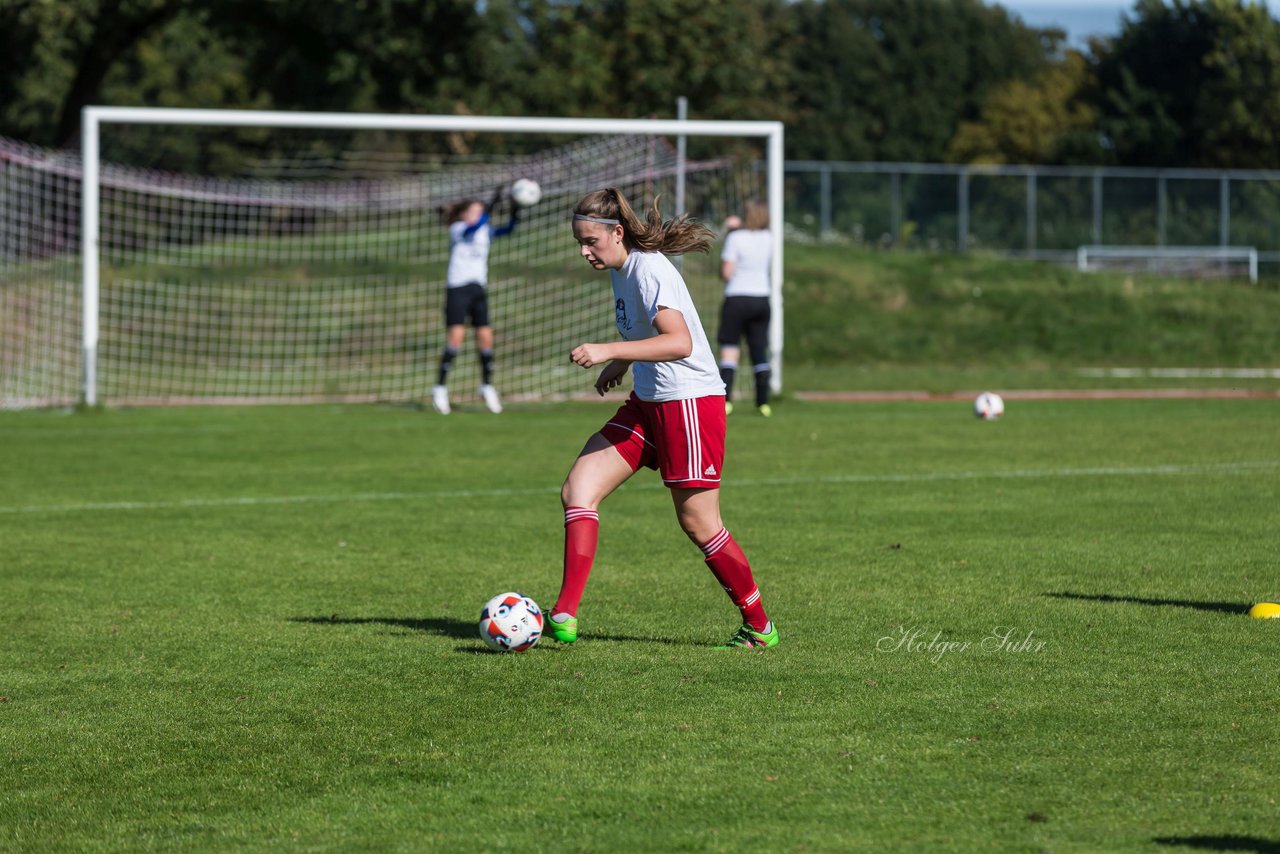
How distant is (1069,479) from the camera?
1209cm

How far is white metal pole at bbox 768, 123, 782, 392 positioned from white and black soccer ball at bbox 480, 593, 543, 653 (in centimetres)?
1362

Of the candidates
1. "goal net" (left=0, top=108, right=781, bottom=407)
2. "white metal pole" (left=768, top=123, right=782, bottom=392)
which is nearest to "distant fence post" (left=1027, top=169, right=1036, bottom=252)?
"goal net" (left=0, top=108, right=781, bottom=407)

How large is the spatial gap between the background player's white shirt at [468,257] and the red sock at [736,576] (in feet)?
40.2

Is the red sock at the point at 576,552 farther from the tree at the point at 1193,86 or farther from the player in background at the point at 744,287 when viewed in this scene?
the tree at the point at 1193,86

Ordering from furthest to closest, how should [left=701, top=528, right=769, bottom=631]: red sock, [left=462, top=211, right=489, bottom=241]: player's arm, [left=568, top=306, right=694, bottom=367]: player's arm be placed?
[left=462, top=211, right=489, bottom=241]: player's arm → [left=701, top=528, right=769, bottom=631]: red sock → [left=568, top=306, right=694, bottom=367]: player's arm

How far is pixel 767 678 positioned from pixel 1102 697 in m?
1.21

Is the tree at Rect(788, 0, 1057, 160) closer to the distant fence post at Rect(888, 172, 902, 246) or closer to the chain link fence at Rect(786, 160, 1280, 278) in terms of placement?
the chain link fence at Rect(786, 160, 1280, 278)

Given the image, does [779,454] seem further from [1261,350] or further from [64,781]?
[1261,350]

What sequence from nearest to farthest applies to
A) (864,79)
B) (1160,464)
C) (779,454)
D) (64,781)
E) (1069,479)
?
(64,781) < (1069,479) < (1160,464) < (779,454) < (864,79)

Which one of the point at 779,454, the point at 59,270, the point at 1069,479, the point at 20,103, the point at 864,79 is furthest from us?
the point at 864,79

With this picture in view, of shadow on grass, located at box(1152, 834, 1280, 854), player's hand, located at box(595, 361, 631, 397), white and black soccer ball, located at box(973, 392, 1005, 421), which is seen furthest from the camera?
white and black soccer ball, located at box(973, 392, 1005, 421)

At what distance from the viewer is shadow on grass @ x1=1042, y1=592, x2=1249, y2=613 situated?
730 centimetres

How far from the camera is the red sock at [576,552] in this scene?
21.9 feet

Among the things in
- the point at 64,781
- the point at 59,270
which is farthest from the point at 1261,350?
the point at 64,781
